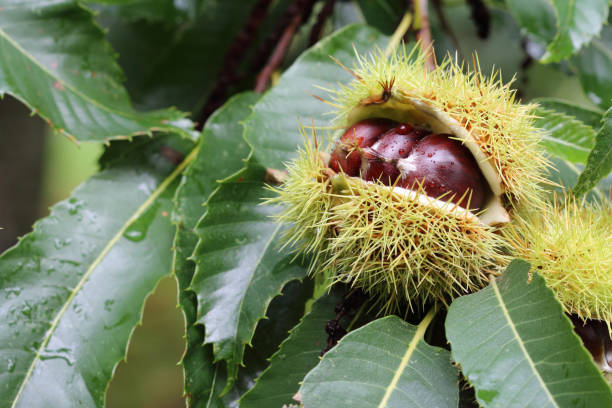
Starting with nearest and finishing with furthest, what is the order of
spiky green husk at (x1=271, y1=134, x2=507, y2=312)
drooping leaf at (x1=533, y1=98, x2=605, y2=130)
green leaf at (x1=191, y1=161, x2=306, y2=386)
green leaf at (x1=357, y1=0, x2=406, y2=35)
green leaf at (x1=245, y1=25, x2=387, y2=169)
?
spiky green husk at (x1=271, y1=134, x2=507, y2=312), green leaf at (x1=191, y1=161, x2=306, y2=386), green leaf at (x1=245, y1=25, x2=387, y2=169), drooping leaf at (x1=533, y1=98, x2=605, y2=130), green leaf at (x1=357, y1=0, x2=406, y2=35)

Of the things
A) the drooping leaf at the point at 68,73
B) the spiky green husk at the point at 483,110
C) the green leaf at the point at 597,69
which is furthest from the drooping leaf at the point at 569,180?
the drooping leaf at the point at 68,73

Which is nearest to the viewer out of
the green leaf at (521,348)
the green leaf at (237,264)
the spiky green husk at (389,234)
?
the green leaf at (521,348)

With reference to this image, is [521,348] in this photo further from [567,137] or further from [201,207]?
[201,207]

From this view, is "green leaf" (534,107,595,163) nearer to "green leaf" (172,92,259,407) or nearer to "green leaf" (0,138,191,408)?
"green leaf" (172,92,259,407)

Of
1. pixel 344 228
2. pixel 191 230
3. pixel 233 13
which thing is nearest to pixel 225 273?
pixel 191 230

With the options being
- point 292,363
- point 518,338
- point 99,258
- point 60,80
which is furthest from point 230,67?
point 518,338

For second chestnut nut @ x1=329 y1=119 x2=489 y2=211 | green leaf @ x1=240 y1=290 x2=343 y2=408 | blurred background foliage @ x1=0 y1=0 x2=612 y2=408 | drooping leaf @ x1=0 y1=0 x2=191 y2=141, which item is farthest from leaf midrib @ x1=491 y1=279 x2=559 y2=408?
blurred background foliage @ x1=0 y1=0 x2=612 y2=408

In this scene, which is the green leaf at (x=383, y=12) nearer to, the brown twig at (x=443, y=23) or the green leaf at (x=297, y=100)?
the brown twig at (x=443, y=23)
